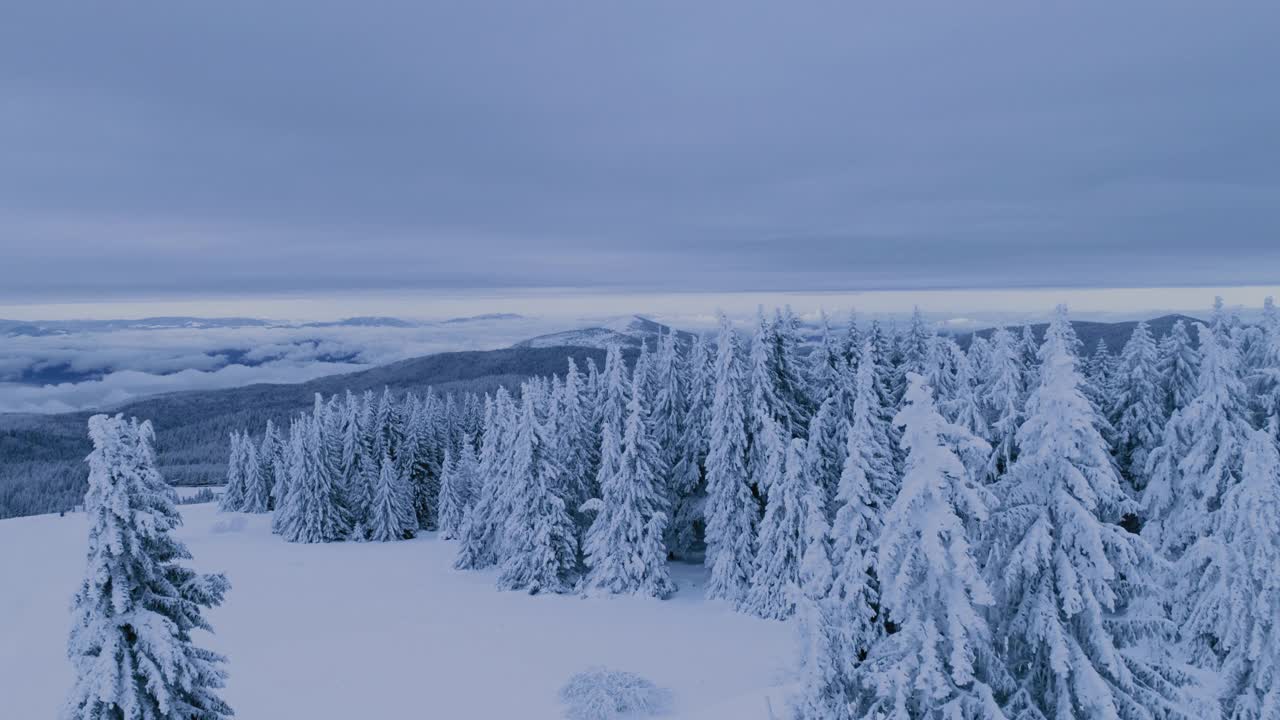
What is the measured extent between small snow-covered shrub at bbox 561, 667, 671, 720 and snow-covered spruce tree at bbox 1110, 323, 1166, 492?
21949 mm

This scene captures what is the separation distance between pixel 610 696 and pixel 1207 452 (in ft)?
64.7

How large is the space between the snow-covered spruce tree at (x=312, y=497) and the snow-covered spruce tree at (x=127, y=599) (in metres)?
43.7

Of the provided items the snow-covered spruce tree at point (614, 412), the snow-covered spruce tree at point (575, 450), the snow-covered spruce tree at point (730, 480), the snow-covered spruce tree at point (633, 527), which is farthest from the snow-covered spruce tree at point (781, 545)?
the snow-covered spruce tree at point (575, 450)

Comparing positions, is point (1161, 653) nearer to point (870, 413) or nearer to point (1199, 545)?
point (1199, 545)

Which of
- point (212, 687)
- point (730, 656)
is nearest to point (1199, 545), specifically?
point (730, 656)

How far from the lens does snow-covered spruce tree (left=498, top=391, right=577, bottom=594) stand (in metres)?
36.5

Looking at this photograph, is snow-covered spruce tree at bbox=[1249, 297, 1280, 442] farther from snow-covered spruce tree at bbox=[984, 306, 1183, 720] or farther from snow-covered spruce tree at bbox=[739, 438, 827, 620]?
snow-covered spruce tree at bbox=[984, 306, 1183, 720]

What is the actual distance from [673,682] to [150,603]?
16.5 meters

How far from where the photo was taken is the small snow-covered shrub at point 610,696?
21422 mm

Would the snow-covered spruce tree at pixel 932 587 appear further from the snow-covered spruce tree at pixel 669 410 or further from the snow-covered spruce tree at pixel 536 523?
the snow-covered spruce tree at pixel 669 410

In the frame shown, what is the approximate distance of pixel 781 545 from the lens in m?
29.7

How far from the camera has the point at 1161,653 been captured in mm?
11430

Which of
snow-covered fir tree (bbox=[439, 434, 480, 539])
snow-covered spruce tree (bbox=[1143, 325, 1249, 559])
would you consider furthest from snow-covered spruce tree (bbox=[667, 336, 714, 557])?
snow-covered spruce tree (bbox=[1143, 325, 1249, 559])

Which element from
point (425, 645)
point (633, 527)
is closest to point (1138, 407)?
point (633, 527)
